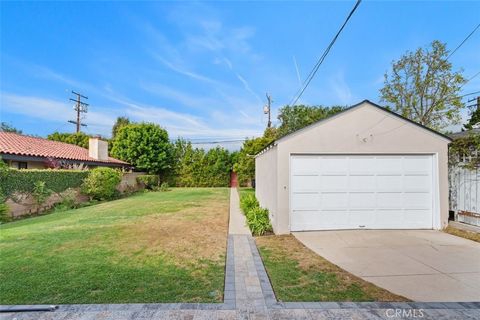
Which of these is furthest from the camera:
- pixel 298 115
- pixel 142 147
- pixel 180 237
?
pixel 142 147

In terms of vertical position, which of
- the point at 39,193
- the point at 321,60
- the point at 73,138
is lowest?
the point at 39,193

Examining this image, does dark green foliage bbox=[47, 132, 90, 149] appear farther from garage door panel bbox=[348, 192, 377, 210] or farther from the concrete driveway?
garage door panel bbox=[348, 192, 377, 210]

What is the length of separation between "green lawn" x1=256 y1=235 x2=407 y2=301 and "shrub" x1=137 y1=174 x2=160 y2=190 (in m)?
18.9

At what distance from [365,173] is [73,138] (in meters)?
32.0

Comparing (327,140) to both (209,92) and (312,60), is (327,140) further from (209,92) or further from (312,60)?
(209,92)

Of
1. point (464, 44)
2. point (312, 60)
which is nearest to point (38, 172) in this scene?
point (312, 60)

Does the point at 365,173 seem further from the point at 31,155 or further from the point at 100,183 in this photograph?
the point at 31,155

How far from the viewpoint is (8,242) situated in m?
6.35

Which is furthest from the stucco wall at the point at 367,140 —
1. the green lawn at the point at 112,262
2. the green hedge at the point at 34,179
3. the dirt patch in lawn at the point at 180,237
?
the green hedge at the point at 34,179

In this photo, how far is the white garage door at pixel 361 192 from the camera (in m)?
7.39

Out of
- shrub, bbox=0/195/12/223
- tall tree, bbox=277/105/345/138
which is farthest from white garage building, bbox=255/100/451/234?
tall tree, bbox=277/105/345/138

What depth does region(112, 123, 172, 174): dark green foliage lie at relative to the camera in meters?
23.8

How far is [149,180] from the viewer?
76.2ft

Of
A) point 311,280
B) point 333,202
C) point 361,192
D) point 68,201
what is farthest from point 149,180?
point 311,280
